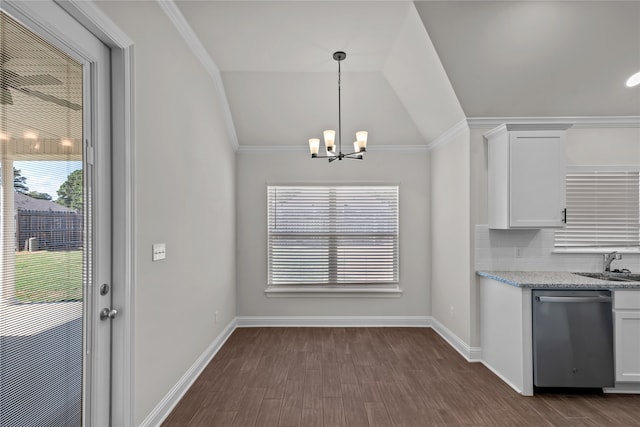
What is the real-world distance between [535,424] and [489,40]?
3.17m

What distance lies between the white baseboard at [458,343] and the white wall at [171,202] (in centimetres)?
277

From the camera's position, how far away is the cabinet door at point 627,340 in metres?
3.01

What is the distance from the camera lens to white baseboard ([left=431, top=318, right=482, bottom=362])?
3740 mm

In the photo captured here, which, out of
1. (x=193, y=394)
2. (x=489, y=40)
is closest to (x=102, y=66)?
(x=193, y=394)

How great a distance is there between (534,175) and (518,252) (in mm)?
896

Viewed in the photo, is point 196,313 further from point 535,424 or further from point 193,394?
point 535,424

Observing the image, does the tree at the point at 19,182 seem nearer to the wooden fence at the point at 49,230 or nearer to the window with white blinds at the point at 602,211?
the wooden fence at the point at 49,230

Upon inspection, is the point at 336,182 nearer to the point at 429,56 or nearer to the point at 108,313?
the point at 429,56

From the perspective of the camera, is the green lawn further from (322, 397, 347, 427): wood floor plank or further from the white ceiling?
the white ceiling

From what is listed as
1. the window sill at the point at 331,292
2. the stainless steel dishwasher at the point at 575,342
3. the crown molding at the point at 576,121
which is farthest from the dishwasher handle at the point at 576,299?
the window sill at the point at 331,292

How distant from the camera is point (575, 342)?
301cm

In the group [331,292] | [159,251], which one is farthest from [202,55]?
[331,292]

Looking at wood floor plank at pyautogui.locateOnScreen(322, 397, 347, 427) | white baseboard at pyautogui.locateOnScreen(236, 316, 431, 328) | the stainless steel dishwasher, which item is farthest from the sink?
wood floor plank at pyautogui.locateOnScreen(322, 397, 347, 427)

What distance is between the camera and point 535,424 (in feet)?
8.52
